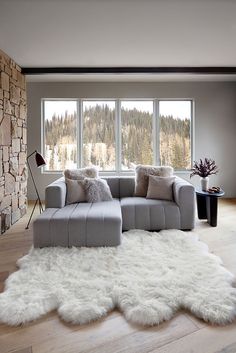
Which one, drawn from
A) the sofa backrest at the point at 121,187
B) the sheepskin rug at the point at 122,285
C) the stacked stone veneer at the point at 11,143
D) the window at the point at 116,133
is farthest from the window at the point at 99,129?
the sheepskin rug at the point at 122,285

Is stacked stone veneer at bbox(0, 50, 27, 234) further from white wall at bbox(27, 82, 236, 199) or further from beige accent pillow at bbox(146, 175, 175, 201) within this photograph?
beige accent pillow at bbox(146, 175, 175, 201)

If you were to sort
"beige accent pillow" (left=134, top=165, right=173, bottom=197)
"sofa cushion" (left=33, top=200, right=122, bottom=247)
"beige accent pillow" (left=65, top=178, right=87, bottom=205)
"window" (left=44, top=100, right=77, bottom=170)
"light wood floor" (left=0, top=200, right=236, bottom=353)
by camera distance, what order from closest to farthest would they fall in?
"light wood floor" (left=0, top=200, right=236, bottom=353) < "sofa cushion" (left=33, top=200, right=122, bottom=247) < "beige accent pillow" (left=65, top=178, right=87, bottom=205) < "beige accent pillow" (left=134, top=165, right=173, bottom=197) < "window" (left=44, top=100, right=77, bottom=170)

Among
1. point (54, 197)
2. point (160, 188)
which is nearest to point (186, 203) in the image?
point (160, 188)

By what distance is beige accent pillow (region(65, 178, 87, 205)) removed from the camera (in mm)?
3674

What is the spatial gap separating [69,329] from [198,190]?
3.04m

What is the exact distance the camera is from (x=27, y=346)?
1526 millimetres

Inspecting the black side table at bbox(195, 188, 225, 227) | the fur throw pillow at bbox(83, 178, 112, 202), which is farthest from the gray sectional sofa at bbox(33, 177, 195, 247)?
the black side table at bbox(195, 188, 225, 227)

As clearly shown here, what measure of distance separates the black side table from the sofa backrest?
3.40 ft

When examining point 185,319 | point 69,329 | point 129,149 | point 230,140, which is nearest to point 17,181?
point 129,149

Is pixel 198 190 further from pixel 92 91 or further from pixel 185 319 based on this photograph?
pixel 92 91

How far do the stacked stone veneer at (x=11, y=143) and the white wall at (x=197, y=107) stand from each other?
4.07 ft

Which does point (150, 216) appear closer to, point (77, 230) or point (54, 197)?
point (77, 230)

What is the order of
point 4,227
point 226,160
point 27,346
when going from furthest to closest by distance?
point 226,160, point 4,227, point 27,346

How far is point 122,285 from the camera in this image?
6.84 ft
